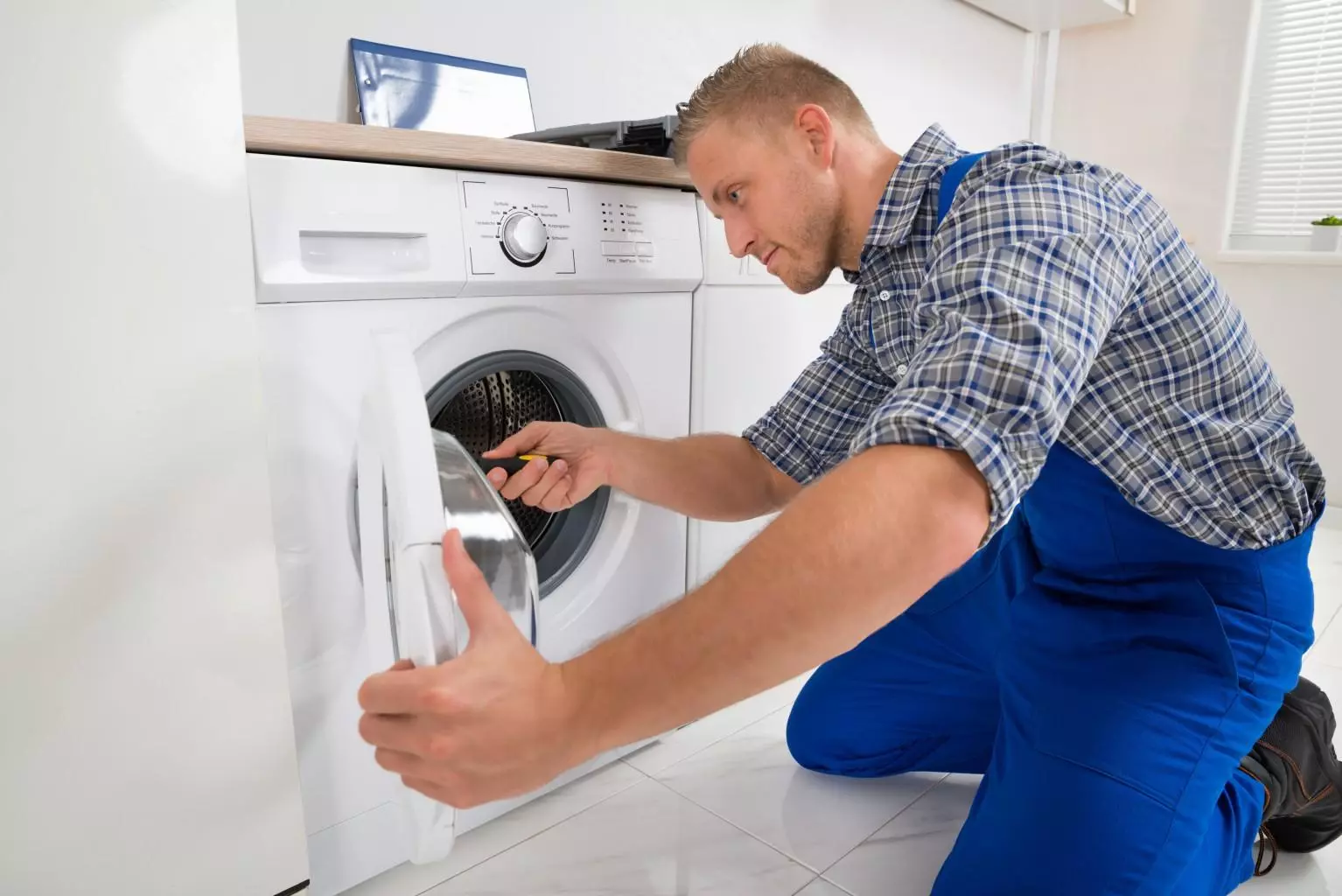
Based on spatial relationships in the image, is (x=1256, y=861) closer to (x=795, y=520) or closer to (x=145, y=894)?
(x=795, y=520)

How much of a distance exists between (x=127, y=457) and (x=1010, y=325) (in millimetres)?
679

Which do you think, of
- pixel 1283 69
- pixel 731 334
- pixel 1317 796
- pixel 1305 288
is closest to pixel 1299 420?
pixel 1305 288

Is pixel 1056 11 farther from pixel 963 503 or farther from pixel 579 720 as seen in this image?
pixel 579 720

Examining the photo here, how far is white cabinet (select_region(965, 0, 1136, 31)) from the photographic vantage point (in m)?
2.56

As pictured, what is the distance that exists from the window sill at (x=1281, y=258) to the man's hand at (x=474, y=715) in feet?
9.52

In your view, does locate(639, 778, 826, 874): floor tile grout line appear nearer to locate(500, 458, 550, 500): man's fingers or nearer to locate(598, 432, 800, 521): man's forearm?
locate(598, 432, 800, 521): man's forearm

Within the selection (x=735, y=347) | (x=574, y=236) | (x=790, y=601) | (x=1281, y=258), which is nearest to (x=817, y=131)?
(x=574, y=236)

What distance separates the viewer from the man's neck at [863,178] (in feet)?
3.26


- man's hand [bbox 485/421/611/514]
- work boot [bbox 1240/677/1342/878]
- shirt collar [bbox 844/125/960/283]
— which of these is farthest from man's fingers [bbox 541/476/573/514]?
work boot [bbox 1240/677/1342/878]

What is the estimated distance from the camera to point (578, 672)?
0.55 m

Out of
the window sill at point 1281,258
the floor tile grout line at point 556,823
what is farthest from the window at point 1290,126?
the floor tile grout line at point 556,823

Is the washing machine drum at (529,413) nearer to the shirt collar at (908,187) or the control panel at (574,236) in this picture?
the control panel at (574,236)

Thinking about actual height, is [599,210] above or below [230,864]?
above

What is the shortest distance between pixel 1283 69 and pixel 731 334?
2.40 metres
